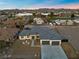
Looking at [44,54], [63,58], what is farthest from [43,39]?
[63,58]

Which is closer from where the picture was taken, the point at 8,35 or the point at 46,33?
the point at 46,33

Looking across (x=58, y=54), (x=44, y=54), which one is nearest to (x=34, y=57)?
(x=44, y=54)

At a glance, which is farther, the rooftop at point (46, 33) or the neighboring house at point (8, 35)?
the neighboring house at point (8, 35)

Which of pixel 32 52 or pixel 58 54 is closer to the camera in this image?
pixel 58 54

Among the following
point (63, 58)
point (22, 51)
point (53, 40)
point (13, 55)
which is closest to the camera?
point (63, 58)

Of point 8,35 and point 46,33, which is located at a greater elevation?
point 46,33

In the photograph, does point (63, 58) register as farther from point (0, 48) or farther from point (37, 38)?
point (37, 38)

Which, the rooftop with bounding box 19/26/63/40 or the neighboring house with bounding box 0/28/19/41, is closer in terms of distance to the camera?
the rooftop with bounding box 19/26/63/40

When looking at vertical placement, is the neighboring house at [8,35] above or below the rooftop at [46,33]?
below

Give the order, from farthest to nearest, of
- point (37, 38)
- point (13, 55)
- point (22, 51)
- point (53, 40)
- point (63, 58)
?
point (37, 38)
point (53, 40)
point (22, 51)
point (13, 55)
point (63, 58)

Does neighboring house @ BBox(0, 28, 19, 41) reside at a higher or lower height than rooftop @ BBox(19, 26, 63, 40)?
lower
